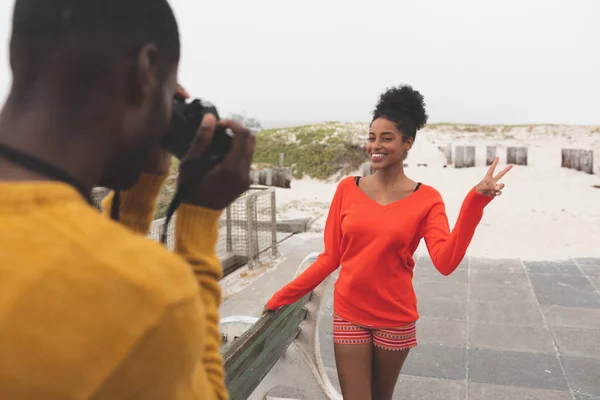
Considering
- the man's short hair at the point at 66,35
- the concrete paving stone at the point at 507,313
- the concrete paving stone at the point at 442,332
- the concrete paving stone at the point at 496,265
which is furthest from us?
the concrete paving stone at the point at 496,265

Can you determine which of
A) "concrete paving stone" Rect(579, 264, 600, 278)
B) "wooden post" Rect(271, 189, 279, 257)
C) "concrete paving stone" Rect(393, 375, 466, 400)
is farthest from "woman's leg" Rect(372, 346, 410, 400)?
"concrete paving stone" Rect(579, 264, 600, 278)

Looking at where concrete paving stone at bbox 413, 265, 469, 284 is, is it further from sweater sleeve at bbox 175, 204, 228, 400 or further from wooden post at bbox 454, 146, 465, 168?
wooden post at bbox 454, 146, 465, 168

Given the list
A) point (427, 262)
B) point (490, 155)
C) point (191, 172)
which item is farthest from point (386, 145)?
point (490, 155)

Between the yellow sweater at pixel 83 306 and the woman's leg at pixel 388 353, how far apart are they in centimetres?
190

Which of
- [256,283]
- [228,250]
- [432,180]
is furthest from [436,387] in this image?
[432,180]

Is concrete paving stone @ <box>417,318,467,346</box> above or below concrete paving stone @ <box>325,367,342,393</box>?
below

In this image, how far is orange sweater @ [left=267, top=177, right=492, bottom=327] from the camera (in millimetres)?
2570

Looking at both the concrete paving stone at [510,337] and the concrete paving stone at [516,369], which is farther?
the concrete paving stone at [510,337]

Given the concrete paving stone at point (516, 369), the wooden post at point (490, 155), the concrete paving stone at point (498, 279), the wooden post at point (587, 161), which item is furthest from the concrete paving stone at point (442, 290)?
the wooden post at point (490, 155)

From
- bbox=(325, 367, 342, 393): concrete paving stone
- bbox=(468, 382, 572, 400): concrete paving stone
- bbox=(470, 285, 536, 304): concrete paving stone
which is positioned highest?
Answer: bbox=(325, 367, 342, 393): concrete paving stone

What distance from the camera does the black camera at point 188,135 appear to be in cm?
100

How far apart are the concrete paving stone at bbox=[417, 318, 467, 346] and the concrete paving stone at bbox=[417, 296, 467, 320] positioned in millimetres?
142

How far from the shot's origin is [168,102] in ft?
3.07

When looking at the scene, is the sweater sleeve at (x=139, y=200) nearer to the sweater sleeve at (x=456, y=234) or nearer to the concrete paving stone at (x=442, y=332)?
the sweater sleeve at (x=456, y=234)
